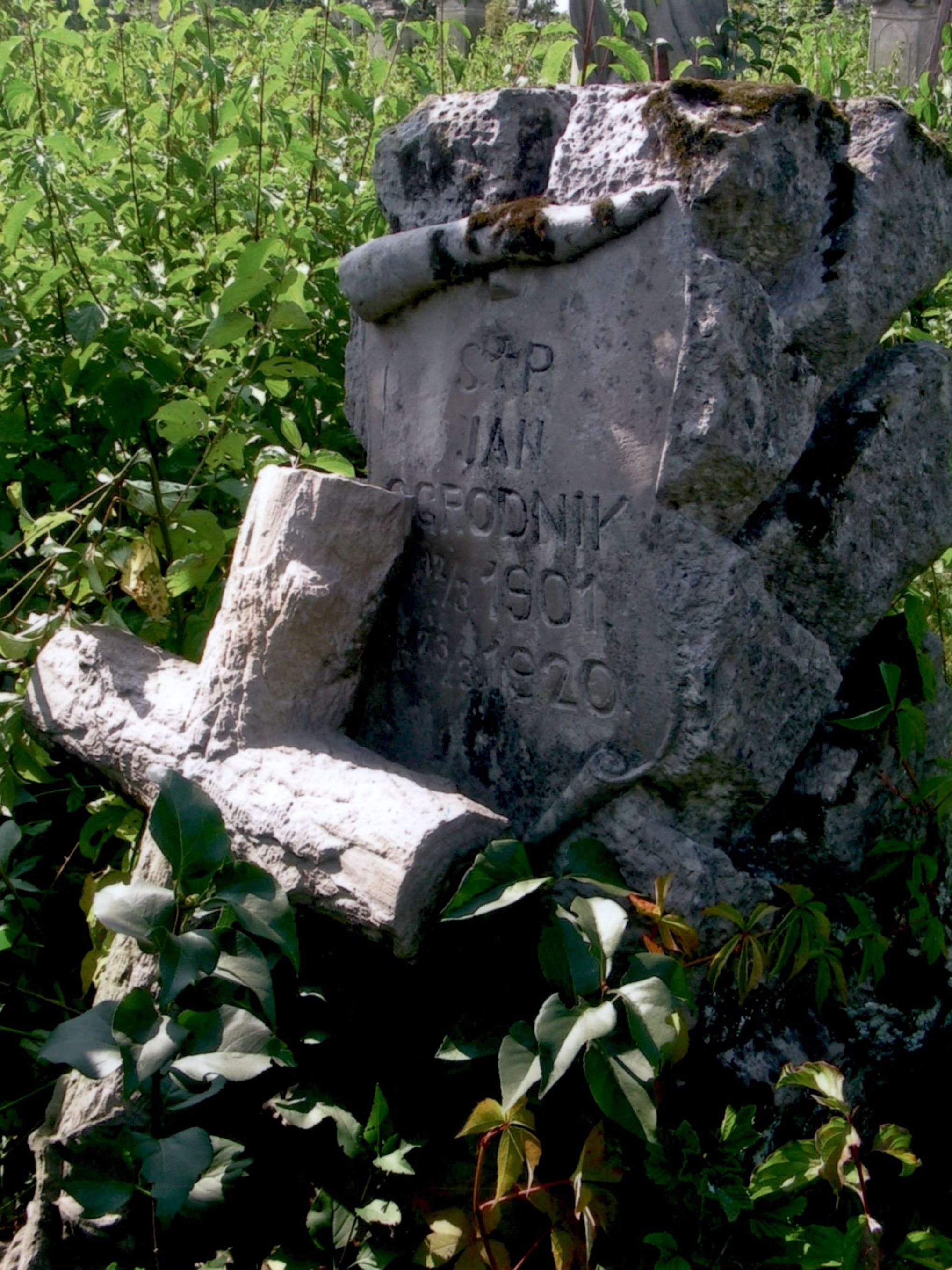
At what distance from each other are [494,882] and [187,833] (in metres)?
0.40

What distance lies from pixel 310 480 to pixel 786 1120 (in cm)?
119

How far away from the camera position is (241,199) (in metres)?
3.17

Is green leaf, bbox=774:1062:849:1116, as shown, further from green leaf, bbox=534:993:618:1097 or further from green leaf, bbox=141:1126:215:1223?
green leaf, bbox=141:1126:215:1223

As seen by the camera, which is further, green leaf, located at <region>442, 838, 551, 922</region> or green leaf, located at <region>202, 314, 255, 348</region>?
green leaf, located at <region>202, 314, 255, 348</region>

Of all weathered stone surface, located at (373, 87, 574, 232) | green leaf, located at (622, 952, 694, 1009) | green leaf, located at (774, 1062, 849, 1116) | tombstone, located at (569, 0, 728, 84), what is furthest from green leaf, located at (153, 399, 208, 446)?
tombstone, located at (569, 0, 728, 84)

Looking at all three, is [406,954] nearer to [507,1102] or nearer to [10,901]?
[507,1102]

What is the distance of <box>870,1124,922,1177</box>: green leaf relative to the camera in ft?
5.18

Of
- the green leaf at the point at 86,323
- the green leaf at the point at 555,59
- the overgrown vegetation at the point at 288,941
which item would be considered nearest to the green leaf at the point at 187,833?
the overgrown vegetation at the point at 288,941

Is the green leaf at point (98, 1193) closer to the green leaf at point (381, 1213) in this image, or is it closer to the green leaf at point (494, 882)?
the green leaf at point (381, 1213)

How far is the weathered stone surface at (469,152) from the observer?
1.91m

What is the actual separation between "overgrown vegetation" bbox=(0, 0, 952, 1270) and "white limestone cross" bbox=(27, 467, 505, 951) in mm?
125

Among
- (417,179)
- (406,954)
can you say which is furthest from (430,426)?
(406,954)

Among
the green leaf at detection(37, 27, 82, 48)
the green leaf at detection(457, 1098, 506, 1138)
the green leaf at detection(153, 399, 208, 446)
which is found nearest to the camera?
→ the green leaf at detection(457, 1098, 506, 1138)

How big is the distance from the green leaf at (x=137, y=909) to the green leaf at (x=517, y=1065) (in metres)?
0.44
